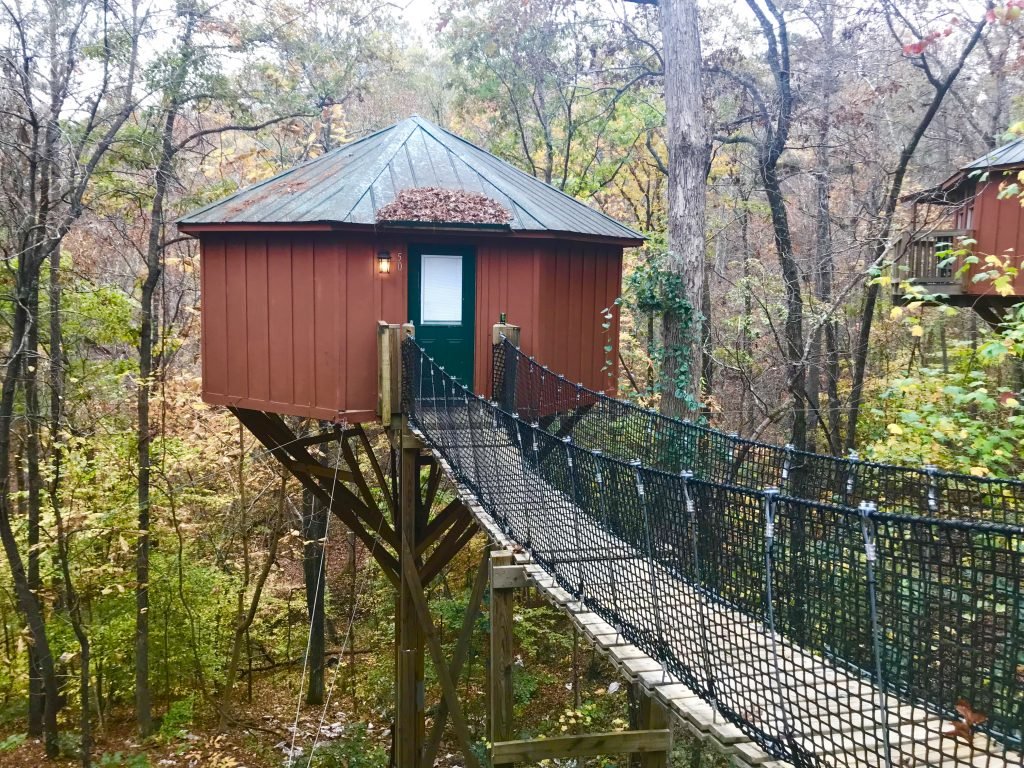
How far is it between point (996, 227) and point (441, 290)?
765 centimetres

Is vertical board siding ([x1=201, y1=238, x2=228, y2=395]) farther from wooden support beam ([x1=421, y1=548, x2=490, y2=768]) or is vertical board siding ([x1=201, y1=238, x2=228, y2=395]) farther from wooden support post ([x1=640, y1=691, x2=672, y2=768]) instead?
wooden support post ([x1=640, y1=691, x2=672, y2=768])

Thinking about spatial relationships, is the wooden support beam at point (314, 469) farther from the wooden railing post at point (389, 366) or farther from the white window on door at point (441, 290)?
the white window on door at point (441, 290)

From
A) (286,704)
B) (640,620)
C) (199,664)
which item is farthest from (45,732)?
(640,620)

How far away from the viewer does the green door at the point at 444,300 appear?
8406 millimetres

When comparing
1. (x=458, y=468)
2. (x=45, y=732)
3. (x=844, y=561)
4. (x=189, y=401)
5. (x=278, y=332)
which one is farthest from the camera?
(x=189, y=401)

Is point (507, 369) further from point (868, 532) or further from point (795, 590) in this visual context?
point (868, 532)

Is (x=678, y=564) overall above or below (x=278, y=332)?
below

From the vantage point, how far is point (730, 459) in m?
5.64

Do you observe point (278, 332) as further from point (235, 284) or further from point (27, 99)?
point (27, 99)

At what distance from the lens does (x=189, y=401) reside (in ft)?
43.1

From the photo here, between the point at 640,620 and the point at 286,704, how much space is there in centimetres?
1148

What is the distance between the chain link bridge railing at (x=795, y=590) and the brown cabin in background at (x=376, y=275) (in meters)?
2.55

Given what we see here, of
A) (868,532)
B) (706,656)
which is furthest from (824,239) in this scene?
(868,532)

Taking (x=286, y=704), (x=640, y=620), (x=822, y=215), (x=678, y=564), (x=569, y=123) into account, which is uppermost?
(x=569, y=123)
